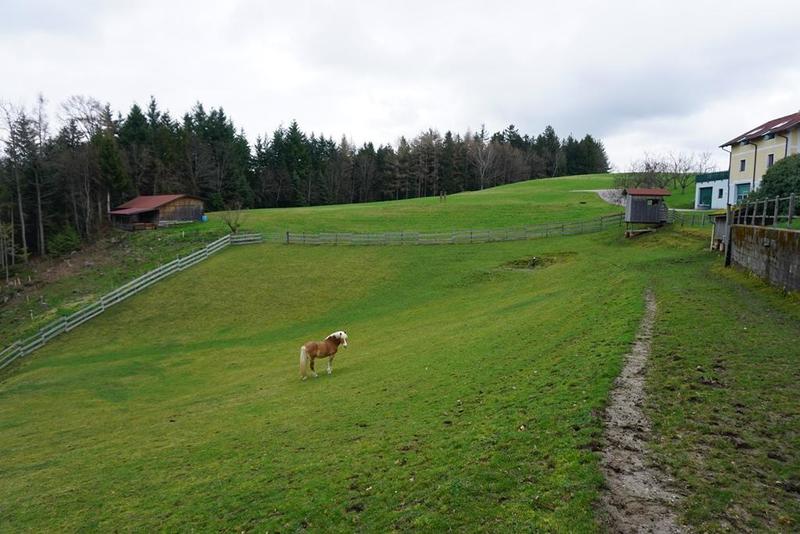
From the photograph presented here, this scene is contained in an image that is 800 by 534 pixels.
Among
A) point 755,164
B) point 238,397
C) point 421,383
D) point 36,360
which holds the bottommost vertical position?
point 36,360

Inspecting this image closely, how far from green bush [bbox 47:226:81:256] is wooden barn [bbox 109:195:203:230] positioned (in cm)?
524

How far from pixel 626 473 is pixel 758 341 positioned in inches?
303

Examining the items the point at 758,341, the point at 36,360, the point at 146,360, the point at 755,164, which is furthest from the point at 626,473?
the point at 755,164

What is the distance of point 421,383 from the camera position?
12.4m

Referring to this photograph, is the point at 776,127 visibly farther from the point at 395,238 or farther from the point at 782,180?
the point at 395,238

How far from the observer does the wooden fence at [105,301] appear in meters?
26.1

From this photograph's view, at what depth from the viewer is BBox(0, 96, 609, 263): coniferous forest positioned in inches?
2475

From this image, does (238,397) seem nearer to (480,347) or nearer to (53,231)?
(480,347)

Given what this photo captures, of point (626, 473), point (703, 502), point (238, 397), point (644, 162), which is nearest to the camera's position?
point (703, 502)

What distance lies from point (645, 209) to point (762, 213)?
1853 centimetres

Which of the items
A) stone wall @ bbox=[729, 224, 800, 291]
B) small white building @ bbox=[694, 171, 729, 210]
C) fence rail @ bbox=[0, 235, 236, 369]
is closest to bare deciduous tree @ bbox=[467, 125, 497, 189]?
small white building @ bbox=[694, 171, 729, 210]

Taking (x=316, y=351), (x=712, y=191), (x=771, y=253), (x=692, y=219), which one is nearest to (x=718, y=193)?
(x=712, y=191)

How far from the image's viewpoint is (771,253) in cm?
1655

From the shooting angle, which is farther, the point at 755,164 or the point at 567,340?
the point at 755,164
